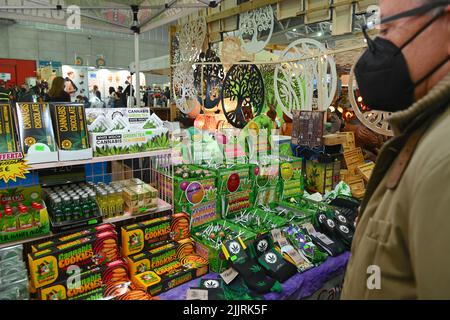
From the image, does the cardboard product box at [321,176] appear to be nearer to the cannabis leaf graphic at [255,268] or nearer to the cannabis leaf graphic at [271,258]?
the cannabis leaf graphic at [271,258]

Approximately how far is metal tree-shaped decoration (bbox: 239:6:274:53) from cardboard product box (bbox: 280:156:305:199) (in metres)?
2.11

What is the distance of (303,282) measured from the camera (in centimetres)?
209

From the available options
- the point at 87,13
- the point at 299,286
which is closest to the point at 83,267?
the point at 299,286

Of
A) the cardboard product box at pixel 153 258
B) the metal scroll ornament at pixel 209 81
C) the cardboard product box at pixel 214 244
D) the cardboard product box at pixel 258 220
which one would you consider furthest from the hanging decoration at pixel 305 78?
the cardboard product box at pixel 153 258

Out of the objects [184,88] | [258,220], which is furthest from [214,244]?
[184,88]

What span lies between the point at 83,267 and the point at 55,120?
870 mm

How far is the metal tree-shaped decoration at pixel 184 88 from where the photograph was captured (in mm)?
5992

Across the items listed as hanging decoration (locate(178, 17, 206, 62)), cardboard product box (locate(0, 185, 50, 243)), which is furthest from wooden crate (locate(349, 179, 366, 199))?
hanging decoration (locate(178, 17, 206, 62))

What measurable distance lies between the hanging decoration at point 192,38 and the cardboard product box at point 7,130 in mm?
4644

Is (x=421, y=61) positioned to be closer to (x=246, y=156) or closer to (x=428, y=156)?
(x=428, y=156)

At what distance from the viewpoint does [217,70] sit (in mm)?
5395

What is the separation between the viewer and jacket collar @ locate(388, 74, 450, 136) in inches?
27.0

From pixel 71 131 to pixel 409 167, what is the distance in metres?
1.79

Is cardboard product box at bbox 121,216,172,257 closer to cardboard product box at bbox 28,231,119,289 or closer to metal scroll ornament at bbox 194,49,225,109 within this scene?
cardboard product box at bbox 28,231,119,289
